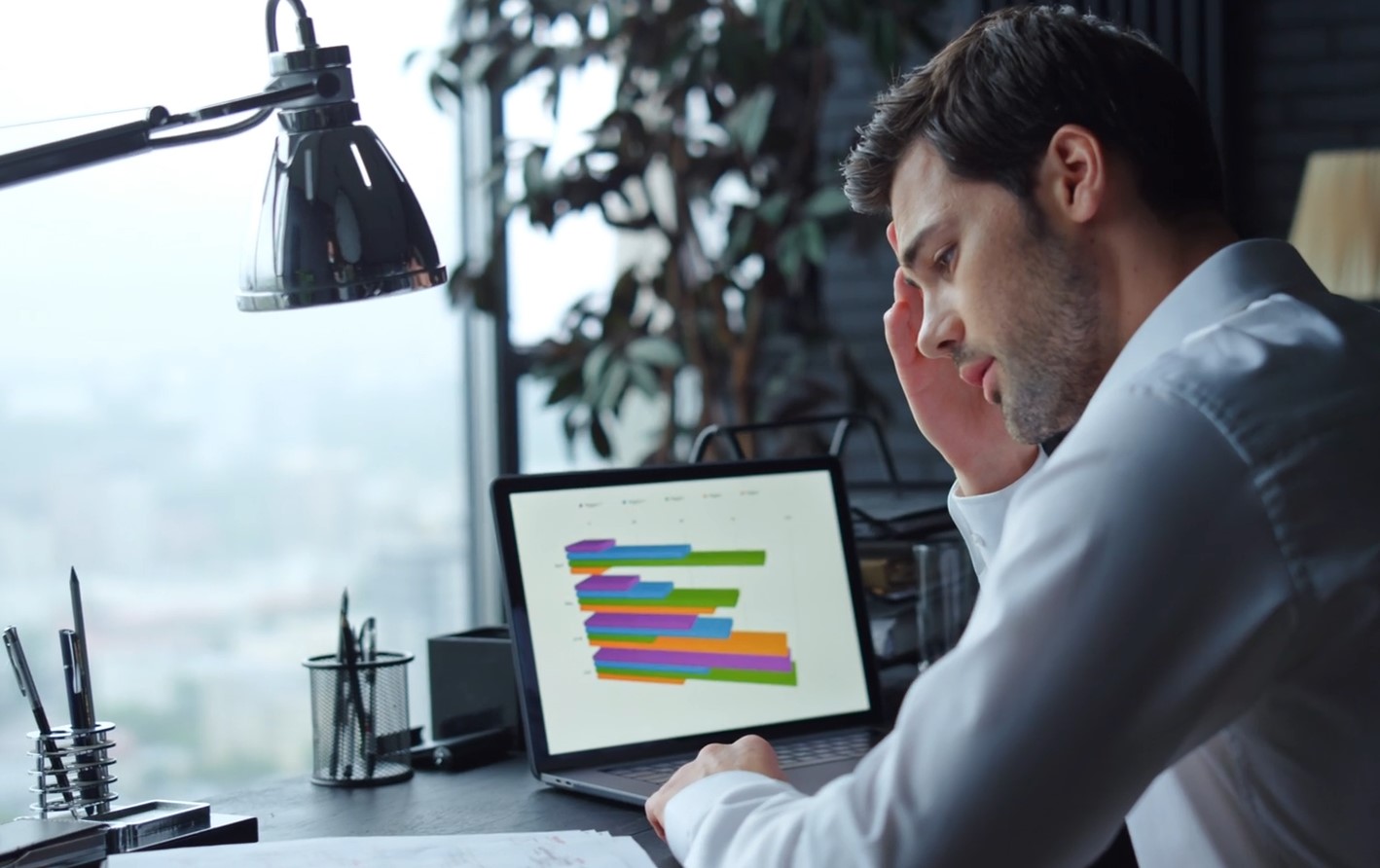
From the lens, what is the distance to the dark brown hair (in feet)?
3.50

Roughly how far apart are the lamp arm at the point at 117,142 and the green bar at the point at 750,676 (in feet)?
2.39

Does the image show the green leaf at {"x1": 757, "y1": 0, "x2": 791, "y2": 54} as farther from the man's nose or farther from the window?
the man's nose

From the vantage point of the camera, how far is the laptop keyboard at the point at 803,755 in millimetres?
1470

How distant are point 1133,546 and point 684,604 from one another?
2.79 ft

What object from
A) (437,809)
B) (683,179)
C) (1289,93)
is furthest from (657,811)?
(1289,93)

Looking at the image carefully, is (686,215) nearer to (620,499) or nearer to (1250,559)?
(620,499)

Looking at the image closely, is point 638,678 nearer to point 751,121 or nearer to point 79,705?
point 79,705

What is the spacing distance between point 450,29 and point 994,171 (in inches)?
102

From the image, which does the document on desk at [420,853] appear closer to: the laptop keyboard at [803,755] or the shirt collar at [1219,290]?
the laptop keyboard at [803,755]

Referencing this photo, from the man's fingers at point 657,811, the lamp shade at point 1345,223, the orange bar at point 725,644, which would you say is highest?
the lamp shade at point 1345,223

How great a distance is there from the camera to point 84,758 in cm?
128

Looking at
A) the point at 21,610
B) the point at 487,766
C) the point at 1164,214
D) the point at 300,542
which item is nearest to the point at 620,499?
the point at 487,766

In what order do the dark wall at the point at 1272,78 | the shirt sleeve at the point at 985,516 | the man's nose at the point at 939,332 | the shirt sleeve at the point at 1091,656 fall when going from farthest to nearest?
the dark wall at the point at 1272,78
the shirt sleeve at the point at 985,516
the man's nose at the point at 939,332
the shirt sleeve at the point at 1091,656

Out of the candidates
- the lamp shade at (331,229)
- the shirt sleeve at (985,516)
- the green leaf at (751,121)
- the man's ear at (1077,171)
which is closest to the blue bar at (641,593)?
the shirt sleeve at (985,516)
